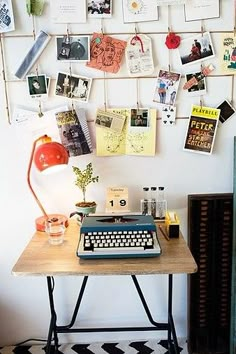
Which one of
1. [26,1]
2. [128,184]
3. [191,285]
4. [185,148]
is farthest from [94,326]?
[26,1]

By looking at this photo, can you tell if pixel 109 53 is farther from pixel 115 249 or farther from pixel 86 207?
pixel 115 249

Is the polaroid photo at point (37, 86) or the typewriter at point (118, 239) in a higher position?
the polaroid photo at point (37, 86)

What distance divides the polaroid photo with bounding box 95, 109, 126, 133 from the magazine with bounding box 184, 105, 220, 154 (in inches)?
13.5

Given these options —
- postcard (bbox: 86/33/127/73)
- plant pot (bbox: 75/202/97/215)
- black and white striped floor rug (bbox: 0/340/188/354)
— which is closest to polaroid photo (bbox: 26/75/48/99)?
postcard (bbox: 86/33/127/73)

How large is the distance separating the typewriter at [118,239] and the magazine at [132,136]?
43 centimetres

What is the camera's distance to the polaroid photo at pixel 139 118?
78.2 inches

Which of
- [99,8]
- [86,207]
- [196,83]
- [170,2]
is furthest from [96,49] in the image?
[86,207]

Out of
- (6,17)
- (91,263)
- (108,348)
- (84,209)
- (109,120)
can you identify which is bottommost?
(108,348)

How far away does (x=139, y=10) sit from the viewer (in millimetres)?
1893

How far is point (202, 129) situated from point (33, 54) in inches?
35.1

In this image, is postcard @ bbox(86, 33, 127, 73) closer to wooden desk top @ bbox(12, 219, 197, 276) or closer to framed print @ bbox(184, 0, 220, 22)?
framed print @ bbox(184, 0, 220, 22)

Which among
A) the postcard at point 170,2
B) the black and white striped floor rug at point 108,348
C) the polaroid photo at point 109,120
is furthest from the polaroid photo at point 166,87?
the black and white striped floor rug at point 108,348

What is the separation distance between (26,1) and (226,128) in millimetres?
1127

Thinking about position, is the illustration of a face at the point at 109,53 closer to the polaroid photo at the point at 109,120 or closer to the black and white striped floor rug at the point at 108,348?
the polaroid photo at the point at 109,120
